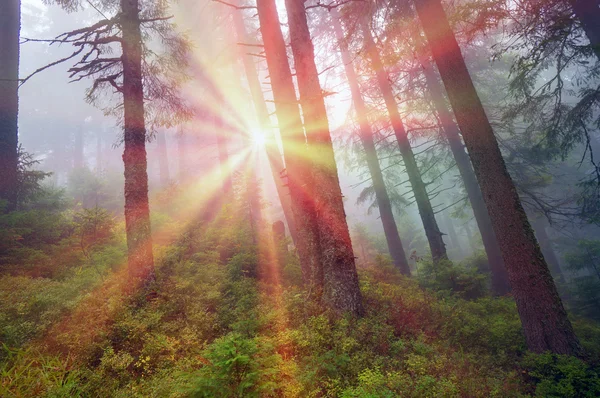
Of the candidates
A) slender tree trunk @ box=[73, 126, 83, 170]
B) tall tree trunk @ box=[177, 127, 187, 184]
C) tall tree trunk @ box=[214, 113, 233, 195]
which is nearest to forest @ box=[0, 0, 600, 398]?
tall tree trunk @ box=[214, 113, 233, 195]

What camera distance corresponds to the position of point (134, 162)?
707cm

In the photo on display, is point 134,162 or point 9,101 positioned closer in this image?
point 134,162

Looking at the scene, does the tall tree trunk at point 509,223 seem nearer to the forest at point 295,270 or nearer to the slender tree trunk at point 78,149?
the forest at point 295,270

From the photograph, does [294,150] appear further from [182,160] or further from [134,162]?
[182,160]

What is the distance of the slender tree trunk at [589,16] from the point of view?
7.93 m

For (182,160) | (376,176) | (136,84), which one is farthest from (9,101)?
(182,160)

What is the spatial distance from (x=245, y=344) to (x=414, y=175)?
10.9m

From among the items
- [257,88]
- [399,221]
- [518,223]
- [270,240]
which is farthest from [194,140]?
[518,223]

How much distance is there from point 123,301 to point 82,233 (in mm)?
5118

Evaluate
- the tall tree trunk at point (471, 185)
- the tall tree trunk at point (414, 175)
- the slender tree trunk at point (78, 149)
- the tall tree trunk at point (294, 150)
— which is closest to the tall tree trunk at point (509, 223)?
the tall tree trunk at point (294, 150)

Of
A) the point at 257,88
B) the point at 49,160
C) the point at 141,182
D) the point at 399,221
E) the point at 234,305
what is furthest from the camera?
the point at 49,160

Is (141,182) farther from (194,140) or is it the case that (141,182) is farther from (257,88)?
(194,140)

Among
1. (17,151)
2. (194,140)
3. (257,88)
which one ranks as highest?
(194,140)

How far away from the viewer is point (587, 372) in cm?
423
